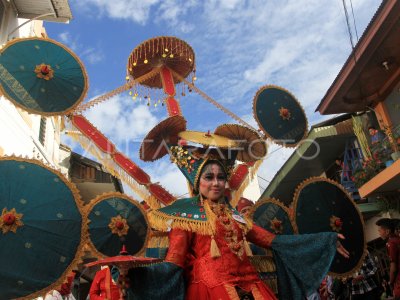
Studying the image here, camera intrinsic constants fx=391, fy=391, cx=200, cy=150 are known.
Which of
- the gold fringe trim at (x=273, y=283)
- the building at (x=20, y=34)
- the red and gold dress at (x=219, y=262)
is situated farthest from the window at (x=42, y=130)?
the gold fringe trim at (x=273, y=283)

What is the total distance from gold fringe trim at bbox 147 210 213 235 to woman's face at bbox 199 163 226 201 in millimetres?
347

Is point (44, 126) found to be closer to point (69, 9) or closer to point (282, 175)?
point (69, 9)

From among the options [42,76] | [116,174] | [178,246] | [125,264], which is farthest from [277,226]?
[42,76]

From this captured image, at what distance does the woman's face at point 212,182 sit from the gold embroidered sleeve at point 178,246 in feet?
1.51

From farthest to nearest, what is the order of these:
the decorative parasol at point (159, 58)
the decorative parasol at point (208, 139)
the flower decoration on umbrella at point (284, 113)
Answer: the decorative parasol at point (159, 58)
the flower decoration on umbrella at point (284, 113)
the decorative parasol at point (208, 139)

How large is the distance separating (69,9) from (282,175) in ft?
27.0

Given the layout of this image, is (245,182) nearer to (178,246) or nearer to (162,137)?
(162,137)

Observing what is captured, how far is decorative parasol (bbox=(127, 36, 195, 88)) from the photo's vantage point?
217 inches

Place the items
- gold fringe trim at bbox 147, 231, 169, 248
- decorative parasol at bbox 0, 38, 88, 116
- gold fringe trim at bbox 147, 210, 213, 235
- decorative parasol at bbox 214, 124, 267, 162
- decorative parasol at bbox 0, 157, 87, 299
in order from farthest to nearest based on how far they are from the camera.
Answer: decorative parasol at bbox 214, 124, 267, 162 → gold fringe trim at bbox 147, 231, 169, 248 → decorative parasol at bbox 0, 38, 88, 116 → gold fringe trim at bbox 147, 210, 213, 235 → decorative parasol at bbox 0, 157, 87, 299

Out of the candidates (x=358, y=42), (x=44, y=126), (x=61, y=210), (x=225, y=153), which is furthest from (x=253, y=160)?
(x=44, y=126)

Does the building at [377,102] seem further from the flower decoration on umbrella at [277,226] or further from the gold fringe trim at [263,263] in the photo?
the gold fringe trim at [263,263]

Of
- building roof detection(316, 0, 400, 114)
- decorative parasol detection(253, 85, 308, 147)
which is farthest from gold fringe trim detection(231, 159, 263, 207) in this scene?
building roof detection(316, 0, 400, 114)

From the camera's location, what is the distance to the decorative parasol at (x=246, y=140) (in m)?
4.37

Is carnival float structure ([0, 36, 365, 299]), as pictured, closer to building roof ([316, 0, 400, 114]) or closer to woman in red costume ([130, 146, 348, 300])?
woman in red costume ([130, 146, 348, 300])
